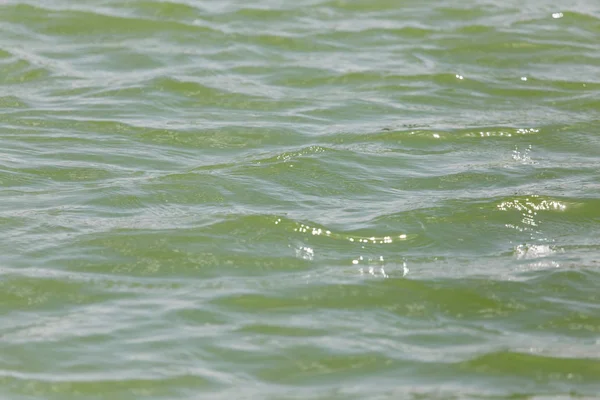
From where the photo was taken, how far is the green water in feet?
13.4

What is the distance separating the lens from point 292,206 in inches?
222

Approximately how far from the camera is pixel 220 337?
4227mm

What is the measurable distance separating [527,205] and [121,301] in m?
2.32

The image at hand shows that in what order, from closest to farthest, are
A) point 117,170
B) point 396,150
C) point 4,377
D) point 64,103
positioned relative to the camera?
point 4,377 → point 117,170 → point 396,150 → point 64,103

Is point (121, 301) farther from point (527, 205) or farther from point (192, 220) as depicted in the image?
point (527, 205)

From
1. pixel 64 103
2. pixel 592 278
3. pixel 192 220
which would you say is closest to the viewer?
pixel 592 278

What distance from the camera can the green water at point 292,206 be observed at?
4.07 meters

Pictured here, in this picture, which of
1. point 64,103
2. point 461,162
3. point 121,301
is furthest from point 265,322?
point 64,103

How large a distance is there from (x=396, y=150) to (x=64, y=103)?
234cm

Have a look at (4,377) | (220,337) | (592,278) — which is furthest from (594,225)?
(4,377)

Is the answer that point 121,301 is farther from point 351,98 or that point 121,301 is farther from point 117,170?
point 351,98

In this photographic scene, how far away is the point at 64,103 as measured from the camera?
24.2 feet

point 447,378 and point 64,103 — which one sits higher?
point 64,103

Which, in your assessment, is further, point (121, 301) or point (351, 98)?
point (351, 98)
